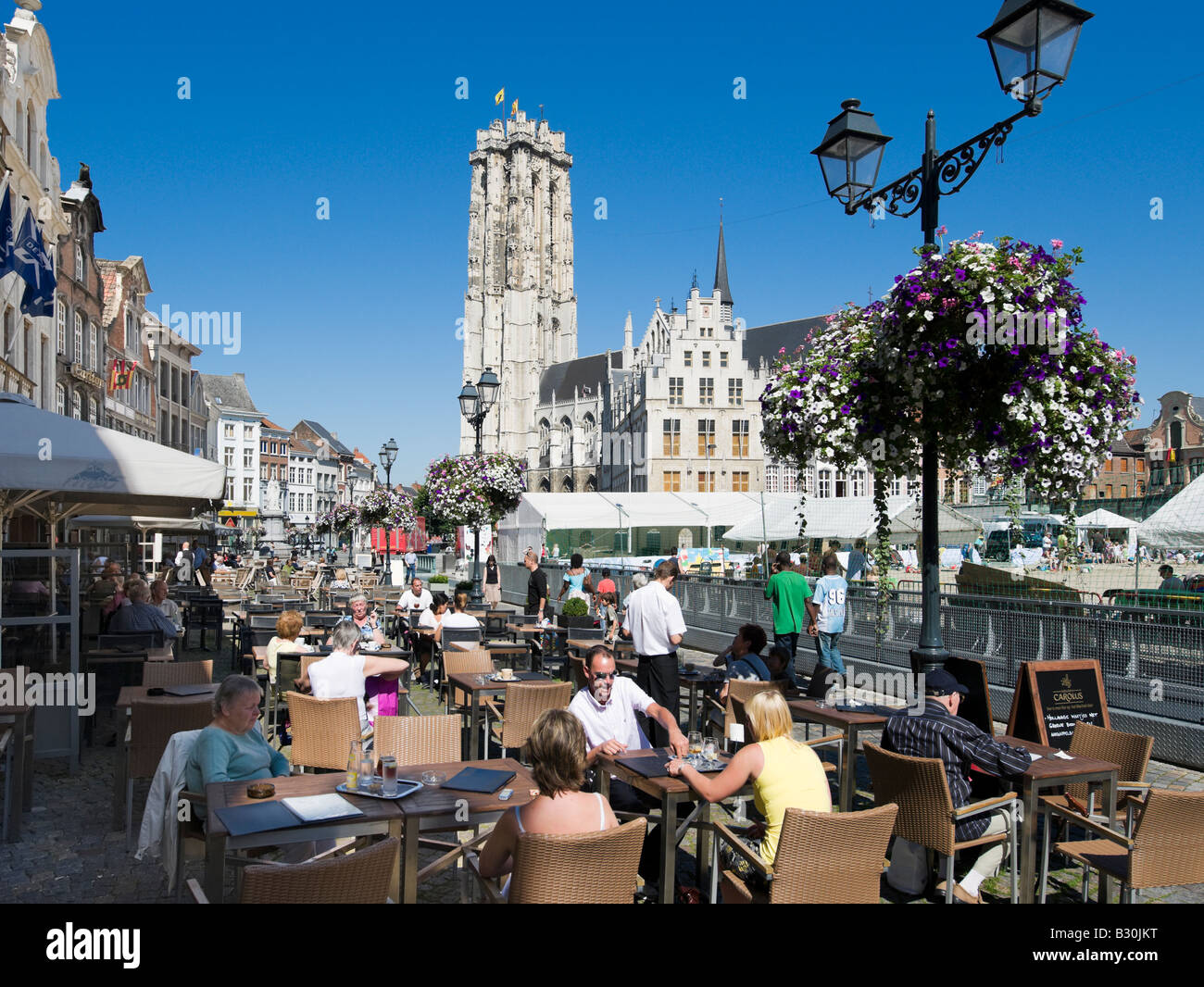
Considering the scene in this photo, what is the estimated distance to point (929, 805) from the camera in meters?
4.79

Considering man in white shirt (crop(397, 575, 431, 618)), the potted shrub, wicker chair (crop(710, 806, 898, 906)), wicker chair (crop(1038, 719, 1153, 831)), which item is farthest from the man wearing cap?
man in white shirt (crop(397, 575, 431, 618))

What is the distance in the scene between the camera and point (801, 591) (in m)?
11.3

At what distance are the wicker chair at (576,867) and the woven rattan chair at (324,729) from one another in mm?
3209

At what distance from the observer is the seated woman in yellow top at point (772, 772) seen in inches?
175

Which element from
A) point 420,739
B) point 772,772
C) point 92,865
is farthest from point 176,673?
point 772,772

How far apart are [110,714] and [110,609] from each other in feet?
10.4

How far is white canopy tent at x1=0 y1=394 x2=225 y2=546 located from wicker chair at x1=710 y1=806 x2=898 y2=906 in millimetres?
5493

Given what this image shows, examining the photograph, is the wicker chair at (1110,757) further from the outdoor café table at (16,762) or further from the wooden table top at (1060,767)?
the outdoor café table at (16,762)

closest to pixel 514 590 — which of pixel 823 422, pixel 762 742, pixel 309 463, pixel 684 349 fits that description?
pixel 823 422

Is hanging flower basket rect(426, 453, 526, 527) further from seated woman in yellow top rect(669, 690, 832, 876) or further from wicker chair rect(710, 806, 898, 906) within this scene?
wicker chair rect(710, 806, 898, 906)

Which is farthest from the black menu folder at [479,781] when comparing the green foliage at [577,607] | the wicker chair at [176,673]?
the green foliage at [577,607]

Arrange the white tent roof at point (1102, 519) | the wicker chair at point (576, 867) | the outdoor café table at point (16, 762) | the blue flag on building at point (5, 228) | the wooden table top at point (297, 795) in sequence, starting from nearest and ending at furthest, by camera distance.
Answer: the wicker chair at point (576, 867)
the wooden table top at point (297, 795)
the outdoor café table at point (16, 762)
the blue flag on building at point (5, 228)
the white tent roof at point (1102, 519)

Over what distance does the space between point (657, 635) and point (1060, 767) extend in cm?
368

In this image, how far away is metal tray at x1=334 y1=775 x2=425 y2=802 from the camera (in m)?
4.49
